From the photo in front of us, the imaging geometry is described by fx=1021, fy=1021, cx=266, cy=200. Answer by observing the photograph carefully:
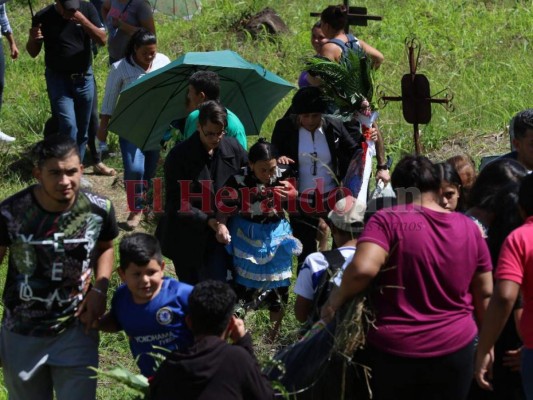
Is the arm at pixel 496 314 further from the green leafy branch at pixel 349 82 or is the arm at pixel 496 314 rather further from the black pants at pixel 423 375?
the green leafy branch at pixel 349 82

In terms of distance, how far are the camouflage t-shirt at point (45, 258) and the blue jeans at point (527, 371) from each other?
6.52 ft

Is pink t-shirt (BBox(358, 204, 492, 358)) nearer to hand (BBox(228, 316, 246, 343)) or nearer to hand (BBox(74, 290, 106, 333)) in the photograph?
hand (BBox(228, 316, 246, 343))

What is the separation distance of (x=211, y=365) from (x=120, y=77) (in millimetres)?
4782

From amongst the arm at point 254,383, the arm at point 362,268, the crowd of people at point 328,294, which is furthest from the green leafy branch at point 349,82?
the arm at point 254,383

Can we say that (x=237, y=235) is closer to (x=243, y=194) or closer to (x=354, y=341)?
(x=243, y=194)

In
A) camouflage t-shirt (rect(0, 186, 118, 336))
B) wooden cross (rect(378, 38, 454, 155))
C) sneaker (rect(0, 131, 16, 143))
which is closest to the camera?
camouflage t-shirt (rect(0, 186, 118, 336))

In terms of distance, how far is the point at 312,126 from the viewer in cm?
671

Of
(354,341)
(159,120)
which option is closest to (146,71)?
(159,120)

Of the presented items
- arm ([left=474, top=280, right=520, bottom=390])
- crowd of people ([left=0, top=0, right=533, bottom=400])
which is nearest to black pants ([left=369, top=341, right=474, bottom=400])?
crowd of people ([left=0, top=0, right=533, bottom=400])

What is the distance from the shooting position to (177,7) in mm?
11102

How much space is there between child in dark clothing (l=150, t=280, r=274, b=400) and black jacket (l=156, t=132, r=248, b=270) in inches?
80.1

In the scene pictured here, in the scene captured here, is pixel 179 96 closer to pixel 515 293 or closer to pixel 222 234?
pixel 222 234

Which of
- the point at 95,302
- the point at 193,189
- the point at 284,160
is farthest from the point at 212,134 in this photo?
the point at 95,302

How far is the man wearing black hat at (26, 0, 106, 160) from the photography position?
885 cm
